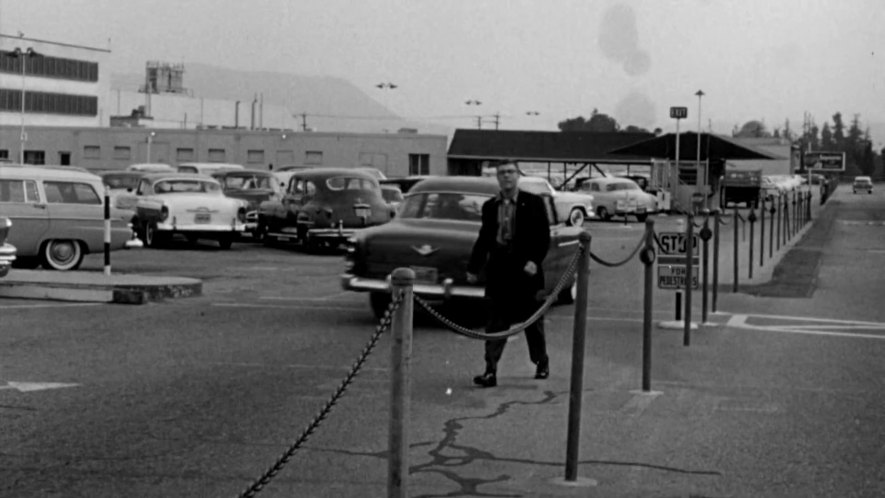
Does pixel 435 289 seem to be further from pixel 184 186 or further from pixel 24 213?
pixel 184 186

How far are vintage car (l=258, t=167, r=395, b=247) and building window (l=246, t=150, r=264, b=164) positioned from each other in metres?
54.1

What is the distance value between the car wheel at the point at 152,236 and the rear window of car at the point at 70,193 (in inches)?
268

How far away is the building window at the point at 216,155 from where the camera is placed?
85000mm

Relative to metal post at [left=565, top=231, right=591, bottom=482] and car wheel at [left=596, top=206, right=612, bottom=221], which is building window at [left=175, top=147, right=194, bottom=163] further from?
metal post at [left=565, top=231, right=591, bottom=482]

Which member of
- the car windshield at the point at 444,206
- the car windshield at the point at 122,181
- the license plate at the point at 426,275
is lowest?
the license plate at the point at 426,275

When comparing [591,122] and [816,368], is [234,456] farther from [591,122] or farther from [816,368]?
[591,122]

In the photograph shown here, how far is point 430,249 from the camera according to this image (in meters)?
15.8

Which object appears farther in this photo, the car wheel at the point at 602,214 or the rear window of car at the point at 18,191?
the car wheel at the point at 602,214

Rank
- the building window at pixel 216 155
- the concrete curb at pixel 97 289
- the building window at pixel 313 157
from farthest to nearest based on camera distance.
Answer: the building window at pixel 216 155, the building window at pixel 313 157, the concrete curb at pixel 97 289

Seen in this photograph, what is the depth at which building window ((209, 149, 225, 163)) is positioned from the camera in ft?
279

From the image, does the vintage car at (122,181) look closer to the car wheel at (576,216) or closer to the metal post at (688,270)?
the car wheel at (576,216)

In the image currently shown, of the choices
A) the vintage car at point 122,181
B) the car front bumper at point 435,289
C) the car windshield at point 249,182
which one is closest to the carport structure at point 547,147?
the car windshield at point 249,182

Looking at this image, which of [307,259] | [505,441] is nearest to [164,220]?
[307,259]

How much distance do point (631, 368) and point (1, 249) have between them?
29.3 feet
